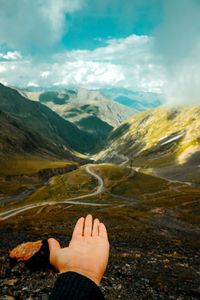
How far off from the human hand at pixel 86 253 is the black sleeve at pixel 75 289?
32cm

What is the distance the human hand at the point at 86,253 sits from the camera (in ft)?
20.7

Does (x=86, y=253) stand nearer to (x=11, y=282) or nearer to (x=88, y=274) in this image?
(x=88, y=274)

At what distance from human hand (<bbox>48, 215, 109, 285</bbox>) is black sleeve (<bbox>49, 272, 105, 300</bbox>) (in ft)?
1.06

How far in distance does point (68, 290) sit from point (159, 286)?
25684 mm

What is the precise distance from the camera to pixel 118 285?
27516 mm

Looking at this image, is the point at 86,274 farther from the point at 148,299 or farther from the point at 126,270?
the point at 126,270

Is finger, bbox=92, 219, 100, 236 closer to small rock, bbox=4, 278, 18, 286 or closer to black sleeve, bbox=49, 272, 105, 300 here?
black sleeve, bbox=49, 272, 105, 300


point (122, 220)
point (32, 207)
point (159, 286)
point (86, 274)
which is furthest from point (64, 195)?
point (86, 274)

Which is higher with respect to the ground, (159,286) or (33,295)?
(33,295)

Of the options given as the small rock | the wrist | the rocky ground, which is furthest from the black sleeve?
the small rock

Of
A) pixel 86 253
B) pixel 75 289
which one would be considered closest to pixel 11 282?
pixel 86 253

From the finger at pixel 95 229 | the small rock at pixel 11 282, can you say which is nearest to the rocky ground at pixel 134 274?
the small rock at pixel 11 282

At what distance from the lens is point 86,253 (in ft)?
22.0

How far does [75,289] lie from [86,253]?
1.16 meters
